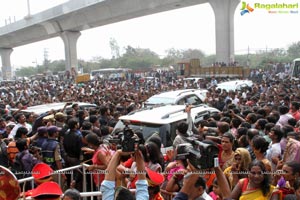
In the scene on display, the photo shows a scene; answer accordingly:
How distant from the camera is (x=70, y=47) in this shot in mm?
42438

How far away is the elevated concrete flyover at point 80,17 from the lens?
97.3 feet

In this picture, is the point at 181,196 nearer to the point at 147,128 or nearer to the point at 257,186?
the point at 257,186

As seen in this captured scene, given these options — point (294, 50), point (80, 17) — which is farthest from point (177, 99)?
point (294, 50)

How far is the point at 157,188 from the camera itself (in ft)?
10.8

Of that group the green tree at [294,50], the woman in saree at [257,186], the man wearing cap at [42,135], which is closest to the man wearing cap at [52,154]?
the man wearing cap at [42,135]

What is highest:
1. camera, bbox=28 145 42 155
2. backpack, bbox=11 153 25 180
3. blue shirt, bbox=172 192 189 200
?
blue shirt, bbox=172 192 189 200

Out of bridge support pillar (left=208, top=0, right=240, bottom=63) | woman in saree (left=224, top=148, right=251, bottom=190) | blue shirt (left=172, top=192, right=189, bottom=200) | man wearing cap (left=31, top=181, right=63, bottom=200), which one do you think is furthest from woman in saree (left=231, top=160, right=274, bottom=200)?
bridge support pillar (left=208, top=0, right=240, bottom=63)

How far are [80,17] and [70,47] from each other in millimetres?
6783

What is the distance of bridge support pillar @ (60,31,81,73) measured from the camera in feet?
137

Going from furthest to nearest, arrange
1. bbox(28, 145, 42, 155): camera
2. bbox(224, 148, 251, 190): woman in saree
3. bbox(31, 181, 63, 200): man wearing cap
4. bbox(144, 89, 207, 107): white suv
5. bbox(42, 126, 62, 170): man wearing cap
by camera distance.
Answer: bbox(144, 89, 207, 107): white suv, bbox(42, 126, 62, 170): man wearing cap, bbox(28, 145, 42, 155): camera, bbox(224, 148, 251, 190): woman in saree, bbox(31, 181, 63, 200): man wearing cap

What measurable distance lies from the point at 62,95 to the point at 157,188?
14668mm

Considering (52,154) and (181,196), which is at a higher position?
(181,196)

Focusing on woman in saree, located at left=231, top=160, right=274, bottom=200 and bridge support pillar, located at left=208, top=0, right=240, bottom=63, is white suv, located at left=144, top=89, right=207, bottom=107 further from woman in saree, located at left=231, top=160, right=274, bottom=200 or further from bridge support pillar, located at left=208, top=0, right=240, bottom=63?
bridge support pillar, located at left=208, top=0, right=240, bottom=63

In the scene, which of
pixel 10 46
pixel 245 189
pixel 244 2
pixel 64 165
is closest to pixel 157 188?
pixel 245 189
